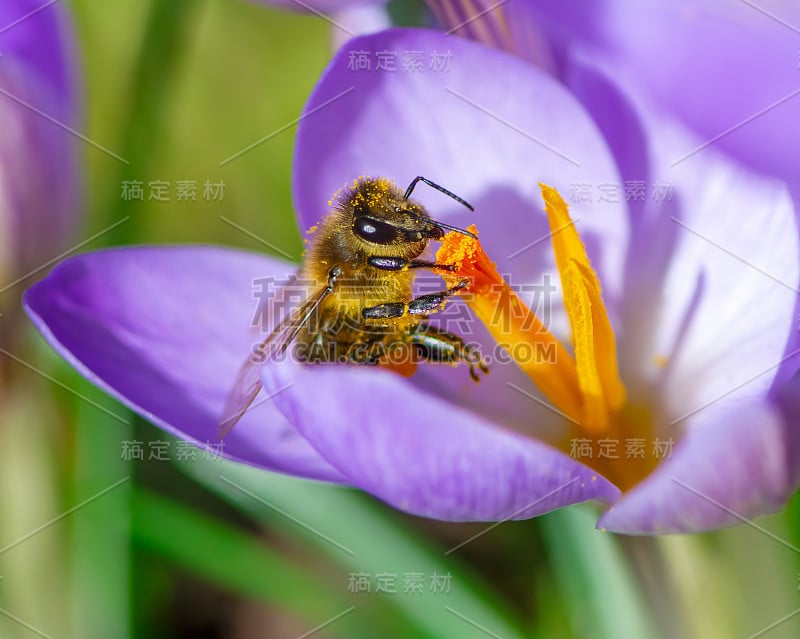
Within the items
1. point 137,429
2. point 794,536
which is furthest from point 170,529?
point 794,536

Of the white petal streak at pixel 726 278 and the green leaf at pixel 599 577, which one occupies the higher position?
the white petal streak at pixel 726 278

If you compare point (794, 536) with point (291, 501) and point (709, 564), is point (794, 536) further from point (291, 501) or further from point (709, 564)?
point (291, 501)

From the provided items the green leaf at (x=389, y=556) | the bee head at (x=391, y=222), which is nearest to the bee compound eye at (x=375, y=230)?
the bee head at (x=391, y=222)

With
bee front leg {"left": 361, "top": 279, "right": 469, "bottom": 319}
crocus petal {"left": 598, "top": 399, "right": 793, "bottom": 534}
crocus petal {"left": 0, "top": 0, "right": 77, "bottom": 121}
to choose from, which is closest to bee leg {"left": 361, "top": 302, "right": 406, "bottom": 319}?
bee front leg {"left": 361, "top": 279, "right": 469, "bottom": 319}

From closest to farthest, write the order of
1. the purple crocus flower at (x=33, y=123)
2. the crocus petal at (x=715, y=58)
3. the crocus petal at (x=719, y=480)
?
the crocus petal at (x=719, y=480)
the crocus petal at (x=715, y=58)
the purple crocus flower at (x=33, y=123)

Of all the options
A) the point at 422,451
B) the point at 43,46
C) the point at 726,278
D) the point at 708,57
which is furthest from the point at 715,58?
the point at 43,46

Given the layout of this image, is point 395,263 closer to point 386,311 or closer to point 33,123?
point 386,311

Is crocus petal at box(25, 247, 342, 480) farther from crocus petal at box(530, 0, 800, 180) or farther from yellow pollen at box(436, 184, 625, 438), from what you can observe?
crocus petal at box(530, 0, 800, 180)

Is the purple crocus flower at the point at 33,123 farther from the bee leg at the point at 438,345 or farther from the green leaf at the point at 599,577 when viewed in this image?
the green leaf at the point at 599,577
